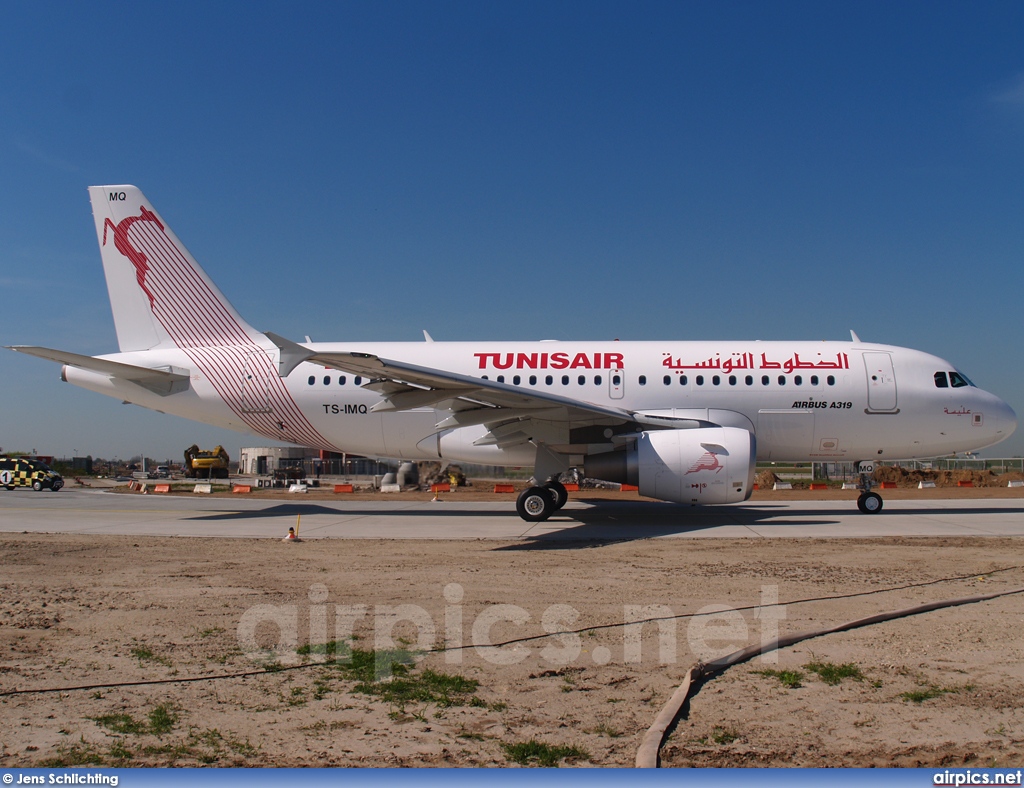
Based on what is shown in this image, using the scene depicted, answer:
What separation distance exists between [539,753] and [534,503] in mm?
11514

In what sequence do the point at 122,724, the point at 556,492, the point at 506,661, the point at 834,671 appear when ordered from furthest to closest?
the point at 556,492 → the point at 506,661 → the point at 834,671 → the point at 122,724

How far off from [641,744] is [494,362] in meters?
13.7

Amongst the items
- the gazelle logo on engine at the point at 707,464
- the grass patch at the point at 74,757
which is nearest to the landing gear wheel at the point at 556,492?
the gazelle logo on engine at the point at 707,464

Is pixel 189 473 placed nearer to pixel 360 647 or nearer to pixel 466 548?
pixel 466 548

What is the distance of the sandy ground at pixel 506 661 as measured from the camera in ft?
11.9

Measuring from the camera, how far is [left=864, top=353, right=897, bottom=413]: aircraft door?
1614 cm

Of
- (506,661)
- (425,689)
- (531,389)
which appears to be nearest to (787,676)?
(506,661)

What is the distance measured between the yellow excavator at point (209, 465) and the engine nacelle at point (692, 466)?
139ft

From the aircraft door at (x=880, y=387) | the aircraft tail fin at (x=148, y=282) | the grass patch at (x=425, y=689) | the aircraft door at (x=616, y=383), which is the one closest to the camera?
the grass patch at (x=425, y=689)

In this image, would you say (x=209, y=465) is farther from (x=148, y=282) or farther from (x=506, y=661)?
(x=506, y=661)

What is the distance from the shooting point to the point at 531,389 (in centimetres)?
1662

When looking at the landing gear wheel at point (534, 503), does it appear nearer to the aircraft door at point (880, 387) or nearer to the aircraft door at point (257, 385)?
the aircraft door at point (257, 385)

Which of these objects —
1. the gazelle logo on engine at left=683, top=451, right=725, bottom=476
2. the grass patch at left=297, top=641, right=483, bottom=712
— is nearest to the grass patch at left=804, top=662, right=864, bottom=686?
the grass patch at left=297, top=641, right=483, bottom=712

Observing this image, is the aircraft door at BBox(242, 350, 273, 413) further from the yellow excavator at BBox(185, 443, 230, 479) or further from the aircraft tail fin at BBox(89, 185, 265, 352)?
the yellow excavator at BBox(185, 443, 230, 479)
